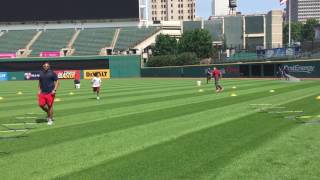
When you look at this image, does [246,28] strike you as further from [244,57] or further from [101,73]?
[244,57]

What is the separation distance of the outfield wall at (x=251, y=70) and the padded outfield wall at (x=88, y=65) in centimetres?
588

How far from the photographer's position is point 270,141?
11164mm

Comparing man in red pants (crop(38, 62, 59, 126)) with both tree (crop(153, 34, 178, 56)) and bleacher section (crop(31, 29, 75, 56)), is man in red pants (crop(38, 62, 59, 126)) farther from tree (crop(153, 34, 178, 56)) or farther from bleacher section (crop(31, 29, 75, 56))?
tree (crop(153, 34, 178, 56))

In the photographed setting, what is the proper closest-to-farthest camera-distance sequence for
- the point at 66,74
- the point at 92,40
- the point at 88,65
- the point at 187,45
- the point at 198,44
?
the point at 66,74 < the point at 88,65 < the point at 92,40 < the point at 198,44 < the point at 187,45

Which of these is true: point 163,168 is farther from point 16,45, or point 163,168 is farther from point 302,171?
point 16,45

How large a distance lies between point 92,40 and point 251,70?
48029 millimetres

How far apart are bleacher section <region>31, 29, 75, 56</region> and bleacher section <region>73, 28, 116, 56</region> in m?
3.10

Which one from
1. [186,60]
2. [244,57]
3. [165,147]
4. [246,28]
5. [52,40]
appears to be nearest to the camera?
[165,147]

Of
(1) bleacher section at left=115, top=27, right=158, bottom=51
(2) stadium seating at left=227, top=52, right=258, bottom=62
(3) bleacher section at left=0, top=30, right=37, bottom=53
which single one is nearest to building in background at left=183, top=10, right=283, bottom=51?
(1) bleacher section at left=115, top=27, right=158, bottom=51

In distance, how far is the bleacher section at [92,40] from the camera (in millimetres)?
102550

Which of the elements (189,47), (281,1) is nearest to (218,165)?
(281,1)

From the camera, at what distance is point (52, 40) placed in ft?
358

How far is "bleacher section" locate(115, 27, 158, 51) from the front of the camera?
106 meters

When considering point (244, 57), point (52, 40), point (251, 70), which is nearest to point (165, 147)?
point (251, 70)
